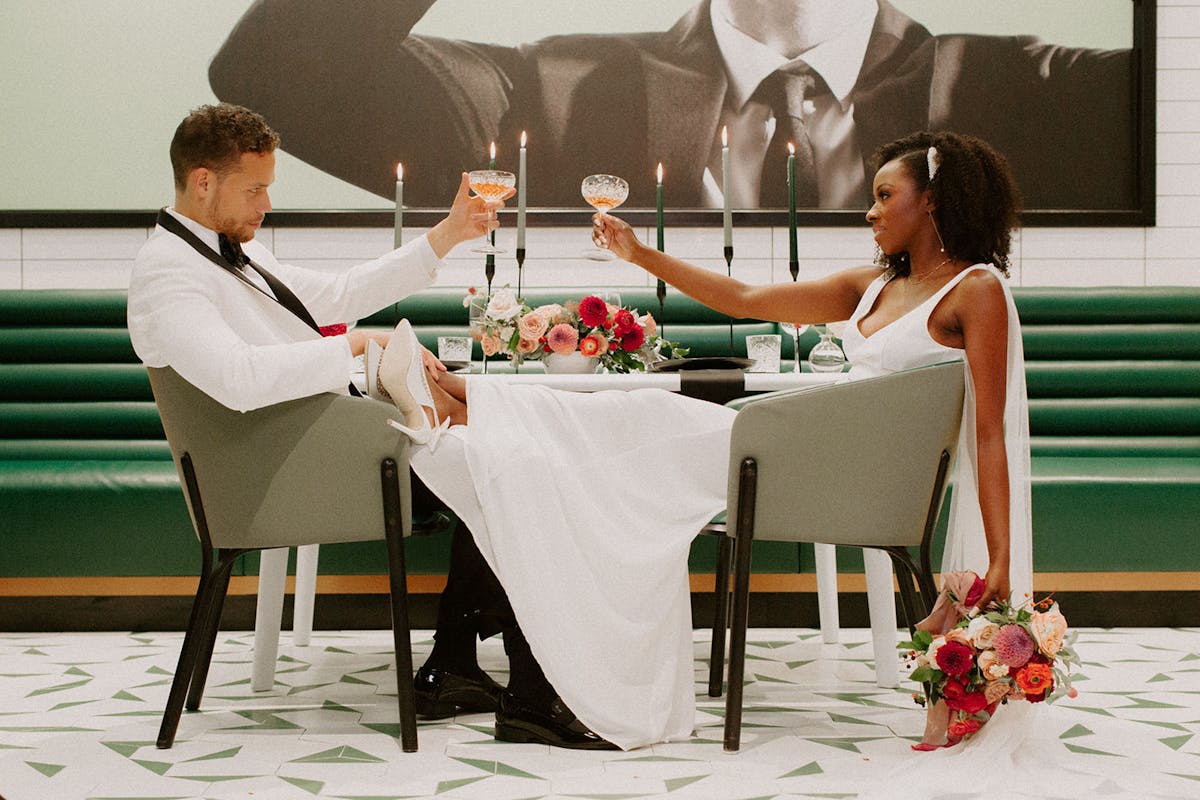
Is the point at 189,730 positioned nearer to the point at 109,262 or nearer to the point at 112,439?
the point at 112,439

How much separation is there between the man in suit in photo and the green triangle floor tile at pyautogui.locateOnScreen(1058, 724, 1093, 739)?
8.43 ft

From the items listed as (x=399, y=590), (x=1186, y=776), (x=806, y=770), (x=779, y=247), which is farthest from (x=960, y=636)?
(x=779, y=247)

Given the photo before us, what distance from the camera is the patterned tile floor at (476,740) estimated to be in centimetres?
211

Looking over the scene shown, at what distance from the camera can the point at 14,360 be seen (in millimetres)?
4211

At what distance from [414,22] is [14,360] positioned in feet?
6.71

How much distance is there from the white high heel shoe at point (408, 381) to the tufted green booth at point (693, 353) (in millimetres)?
1397

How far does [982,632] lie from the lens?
7.02 ft

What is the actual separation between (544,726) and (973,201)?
151 cm

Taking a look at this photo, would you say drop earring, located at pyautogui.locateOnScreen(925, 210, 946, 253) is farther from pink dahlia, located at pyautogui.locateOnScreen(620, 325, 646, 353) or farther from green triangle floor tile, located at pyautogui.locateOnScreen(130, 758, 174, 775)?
green triangle floor tile, located at pyautogui.locateOnScreen(130, 758, 174, 775)

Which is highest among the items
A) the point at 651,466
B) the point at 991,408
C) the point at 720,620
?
the point at 991,408

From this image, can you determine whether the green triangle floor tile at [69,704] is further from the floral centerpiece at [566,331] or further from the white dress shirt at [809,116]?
the white dress shirt at [809,116]

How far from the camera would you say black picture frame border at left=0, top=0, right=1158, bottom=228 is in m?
A: 4.52

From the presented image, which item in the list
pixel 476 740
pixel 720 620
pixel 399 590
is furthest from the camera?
pixel 720 620

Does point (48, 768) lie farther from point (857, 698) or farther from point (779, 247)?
point (779, 247)
